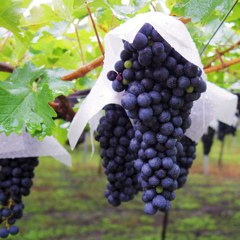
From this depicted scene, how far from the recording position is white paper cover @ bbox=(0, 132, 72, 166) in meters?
1.16

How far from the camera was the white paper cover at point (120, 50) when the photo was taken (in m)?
0.78

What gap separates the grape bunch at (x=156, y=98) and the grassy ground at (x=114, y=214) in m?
3.41

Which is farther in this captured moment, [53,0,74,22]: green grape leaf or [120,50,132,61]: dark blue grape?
[53,0,74,22]: green grape leaf

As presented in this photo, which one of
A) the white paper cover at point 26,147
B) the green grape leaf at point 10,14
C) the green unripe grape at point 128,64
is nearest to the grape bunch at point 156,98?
the green unripe grape at point 128,64

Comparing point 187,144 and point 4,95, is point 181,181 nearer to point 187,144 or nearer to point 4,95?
point 187,144

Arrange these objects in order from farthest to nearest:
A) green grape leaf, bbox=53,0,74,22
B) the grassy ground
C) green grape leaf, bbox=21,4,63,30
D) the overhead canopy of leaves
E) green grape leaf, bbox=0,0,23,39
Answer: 1. the grassy ground
2. green grape leaf, bbox=21,4,63,30
3. green grape leaf, bbox=53,0,74,22
4. green grape leaf, bbox=0,0,23,39
5. the overhead canopy of leaves

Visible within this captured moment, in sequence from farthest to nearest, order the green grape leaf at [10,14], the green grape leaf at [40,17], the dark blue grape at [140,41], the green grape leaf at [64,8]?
the green grape leaf at [40,17], the green grape leaf at [64,8], the green grape leaf at [10,14], the dark blue grape at [140,41]

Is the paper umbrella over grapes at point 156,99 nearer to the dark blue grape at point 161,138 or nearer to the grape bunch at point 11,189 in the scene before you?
the dark blue grape at point 161,138

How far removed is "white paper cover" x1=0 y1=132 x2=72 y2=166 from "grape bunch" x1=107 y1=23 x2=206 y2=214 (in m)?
0.43

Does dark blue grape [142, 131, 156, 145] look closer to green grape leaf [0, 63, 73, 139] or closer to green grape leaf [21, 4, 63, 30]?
green grape leaf [0, 63, 73, 139]

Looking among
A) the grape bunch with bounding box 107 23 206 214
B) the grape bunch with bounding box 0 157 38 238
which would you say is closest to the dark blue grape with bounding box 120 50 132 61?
the grape bunch with bounding box 107 23 206 214

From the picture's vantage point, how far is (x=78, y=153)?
11266mm

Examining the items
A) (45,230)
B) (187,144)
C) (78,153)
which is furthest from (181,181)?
(78,153)

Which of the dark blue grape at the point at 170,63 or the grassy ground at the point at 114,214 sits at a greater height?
the dark blue grape at the point at 170,63
